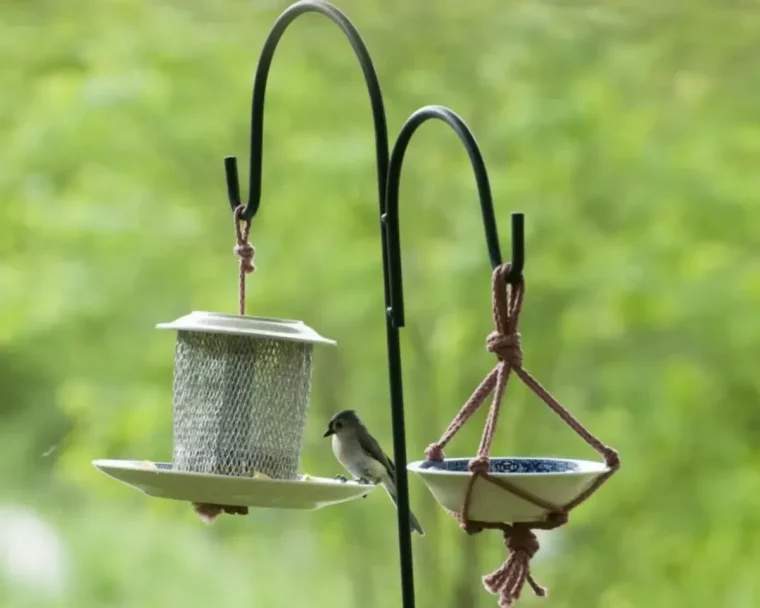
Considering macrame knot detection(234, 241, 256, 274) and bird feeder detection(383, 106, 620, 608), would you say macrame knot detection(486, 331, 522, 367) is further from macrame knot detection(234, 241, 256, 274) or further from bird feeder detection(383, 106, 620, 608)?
macrame knot detection(234, 241, 256, 274)

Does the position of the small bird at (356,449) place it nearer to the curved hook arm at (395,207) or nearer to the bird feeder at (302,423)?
the bird feeder at (302,423)

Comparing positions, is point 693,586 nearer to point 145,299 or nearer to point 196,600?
point 196,600

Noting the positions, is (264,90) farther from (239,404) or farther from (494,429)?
(494,429)

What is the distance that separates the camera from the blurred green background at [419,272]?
174cm

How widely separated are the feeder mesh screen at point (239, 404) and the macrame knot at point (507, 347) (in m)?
0.27

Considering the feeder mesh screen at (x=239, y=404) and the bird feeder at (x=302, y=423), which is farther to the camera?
the feeder mesh screen at (x=239, y=404)

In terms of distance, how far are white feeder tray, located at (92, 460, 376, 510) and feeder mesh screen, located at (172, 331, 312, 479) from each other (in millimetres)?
119

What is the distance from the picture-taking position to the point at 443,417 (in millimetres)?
1774

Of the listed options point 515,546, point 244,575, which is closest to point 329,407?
point 244,575

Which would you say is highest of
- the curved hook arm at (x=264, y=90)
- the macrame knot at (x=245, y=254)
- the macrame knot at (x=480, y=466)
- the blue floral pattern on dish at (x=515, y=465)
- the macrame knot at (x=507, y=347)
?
the curved hook arm at (x=264, y=90)

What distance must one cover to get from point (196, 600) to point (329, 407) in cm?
36

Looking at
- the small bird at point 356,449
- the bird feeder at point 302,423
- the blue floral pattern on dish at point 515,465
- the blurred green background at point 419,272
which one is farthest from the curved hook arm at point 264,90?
the blurred green background at point 419,272

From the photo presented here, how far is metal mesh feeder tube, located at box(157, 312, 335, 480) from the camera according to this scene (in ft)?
3.65

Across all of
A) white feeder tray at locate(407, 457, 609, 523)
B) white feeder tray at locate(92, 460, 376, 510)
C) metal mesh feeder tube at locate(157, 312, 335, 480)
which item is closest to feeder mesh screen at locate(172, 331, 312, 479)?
metal mesh feeder tube at locate(157, 312, 335, 480)
